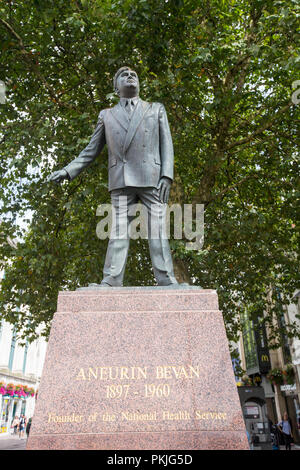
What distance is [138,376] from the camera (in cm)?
382

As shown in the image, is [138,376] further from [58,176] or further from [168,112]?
[168,112]

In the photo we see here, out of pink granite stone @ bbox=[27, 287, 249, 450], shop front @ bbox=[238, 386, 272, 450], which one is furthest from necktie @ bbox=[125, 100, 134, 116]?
shop front @ bbox=[238, 386, 272, 450]

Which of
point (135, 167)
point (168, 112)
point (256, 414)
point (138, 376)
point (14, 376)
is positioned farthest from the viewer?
point (14, 376)

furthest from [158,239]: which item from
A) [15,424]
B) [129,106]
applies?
[15,424]

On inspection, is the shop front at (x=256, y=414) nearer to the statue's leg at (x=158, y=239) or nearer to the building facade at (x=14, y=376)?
the statue's leg at (x=158, y=239)

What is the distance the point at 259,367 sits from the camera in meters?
33.0

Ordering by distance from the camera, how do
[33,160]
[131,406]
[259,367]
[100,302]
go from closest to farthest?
[131,406]
[100,302]
[33,160]
[259,367]

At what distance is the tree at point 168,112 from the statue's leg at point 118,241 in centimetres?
375

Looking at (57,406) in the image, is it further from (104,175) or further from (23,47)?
(23,47)

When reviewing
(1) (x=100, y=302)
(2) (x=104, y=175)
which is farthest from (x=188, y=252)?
(1) (x=100, y=302)

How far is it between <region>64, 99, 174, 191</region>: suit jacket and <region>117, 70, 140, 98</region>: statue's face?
0.61 feet

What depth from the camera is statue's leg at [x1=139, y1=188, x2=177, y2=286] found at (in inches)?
193

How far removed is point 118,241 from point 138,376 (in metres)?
1.77

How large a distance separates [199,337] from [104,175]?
7.54m
